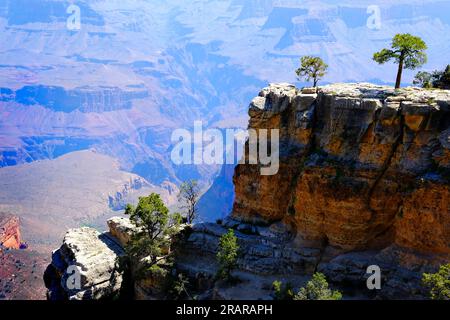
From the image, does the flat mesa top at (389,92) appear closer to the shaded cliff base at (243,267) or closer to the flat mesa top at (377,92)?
the flat mesa top at (377,92)

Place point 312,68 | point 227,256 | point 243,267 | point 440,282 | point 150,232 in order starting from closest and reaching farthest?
point 440,282 → point 227,256 → point 243,267 → point 150,232 → point 312,68

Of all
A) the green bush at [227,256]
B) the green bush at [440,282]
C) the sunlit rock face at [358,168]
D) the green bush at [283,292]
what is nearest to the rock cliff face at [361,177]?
the sunlit rock face at [358,168]

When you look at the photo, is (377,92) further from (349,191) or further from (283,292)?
(283,292)

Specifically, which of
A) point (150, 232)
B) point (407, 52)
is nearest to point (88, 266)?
point (150, 232)

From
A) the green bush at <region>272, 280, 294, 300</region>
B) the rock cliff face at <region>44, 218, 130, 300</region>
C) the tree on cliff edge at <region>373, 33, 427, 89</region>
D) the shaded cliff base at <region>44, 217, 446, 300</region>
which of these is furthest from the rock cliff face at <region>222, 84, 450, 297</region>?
the rock cliff face at <region>44, 218, 130, 300</region>

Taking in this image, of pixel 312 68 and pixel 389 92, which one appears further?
pixel 312 68
